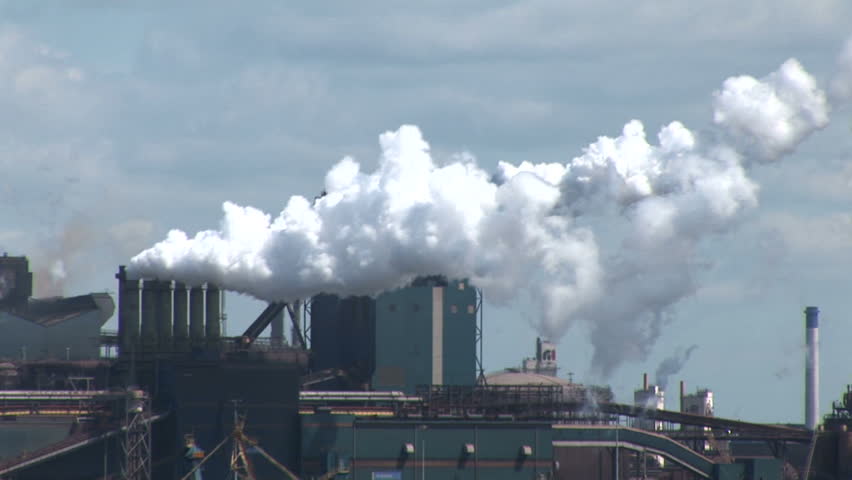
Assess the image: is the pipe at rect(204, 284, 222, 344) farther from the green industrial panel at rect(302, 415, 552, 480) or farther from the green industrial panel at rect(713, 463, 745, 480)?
the green industrial panel at rect(713, 463, 745, 480)

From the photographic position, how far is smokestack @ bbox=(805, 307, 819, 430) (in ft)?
600

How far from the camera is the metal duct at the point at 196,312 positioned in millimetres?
138250

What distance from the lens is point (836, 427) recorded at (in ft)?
493

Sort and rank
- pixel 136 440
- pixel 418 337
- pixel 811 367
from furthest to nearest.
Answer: pixel 811 367 → pixel 418 337 → pixel 136 440

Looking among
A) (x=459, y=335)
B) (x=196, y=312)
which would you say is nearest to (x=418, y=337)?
(x=459, y=335)

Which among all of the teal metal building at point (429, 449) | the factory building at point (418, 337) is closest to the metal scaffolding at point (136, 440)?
the teal metal building at point (429, 449)

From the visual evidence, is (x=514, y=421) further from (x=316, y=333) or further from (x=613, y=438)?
(x=316, y=333)

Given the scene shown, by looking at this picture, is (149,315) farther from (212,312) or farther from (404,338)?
(404,338)

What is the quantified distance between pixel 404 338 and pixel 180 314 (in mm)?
21130

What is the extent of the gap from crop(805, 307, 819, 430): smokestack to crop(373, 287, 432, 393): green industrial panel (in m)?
54.0

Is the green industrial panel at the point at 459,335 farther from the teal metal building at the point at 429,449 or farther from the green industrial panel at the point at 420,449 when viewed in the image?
the green industrial panel at the point at 420,449

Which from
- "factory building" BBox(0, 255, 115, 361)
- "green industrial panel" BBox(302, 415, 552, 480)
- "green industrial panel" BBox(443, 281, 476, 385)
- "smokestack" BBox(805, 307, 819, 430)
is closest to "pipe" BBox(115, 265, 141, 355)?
"factory building" BBox(0, 255, 115, 361)

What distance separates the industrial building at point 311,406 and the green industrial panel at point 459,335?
0.13m

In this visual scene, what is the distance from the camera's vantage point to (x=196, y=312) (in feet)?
455
